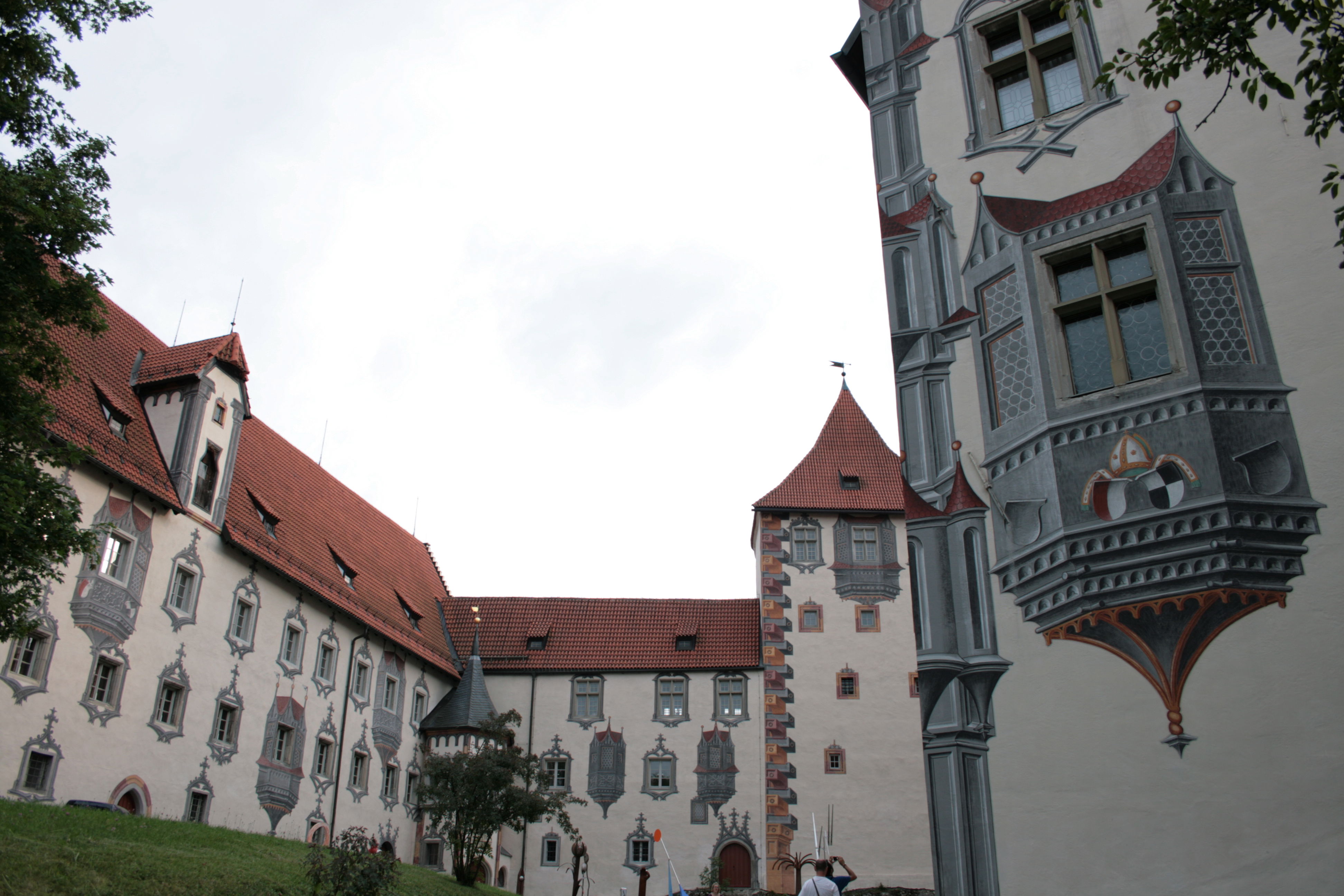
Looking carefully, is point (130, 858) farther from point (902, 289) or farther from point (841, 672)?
point (841, 672)

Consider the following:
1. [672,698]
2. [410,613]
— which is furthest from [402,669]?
[672,698]

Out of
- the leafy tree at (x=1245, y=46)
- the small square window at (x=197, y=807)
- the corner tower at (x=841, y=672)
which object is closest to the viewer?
the leafy tree at (x=1245, y=46)

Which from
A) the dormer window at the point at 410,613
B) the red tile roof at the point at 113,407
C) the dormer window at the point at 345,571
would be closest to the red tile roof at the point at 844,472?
the dormer window at the point at 410,613

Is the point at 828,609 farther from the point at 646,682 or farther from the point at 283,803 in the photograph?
the point at 283,803

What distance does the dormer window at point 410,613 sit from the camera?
32578 mm

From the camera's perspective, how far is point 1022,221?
985 centimetres

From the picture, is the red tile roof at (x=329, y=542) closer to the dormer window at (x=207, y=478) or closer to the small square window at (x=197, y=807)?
the dormer window at (x=207, y=478)

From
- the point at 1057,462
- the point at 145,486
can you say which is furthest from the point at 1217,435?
the point at 145,486

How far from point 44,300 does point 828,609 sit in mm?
25637

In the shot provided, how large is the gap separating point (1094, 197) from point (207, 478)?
19.5 meters

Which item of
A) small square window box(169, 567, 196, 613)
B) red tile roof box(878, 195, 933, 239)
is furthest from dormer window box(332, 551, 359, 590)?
red tile roof box(878, 195, 933, 239)

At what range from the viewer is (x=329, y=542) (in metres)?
29.8

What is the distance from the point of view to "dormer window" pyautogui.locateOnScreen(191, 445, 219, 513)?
880 inches

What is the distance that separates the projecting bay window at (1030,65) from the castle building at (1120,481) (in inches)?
1.4
